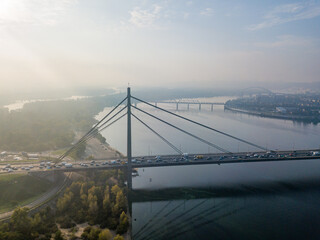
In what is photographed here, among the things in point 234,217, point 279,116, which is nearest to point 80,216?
point 234,217

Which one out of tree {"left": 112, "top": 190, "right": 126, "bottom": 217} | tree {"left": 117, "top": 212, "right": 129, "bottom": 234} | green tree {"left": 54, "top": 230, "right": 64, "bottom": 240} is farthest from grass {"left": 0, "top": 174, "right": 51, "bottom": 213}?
tree {"left": 117, "top": 212, "right": 129, "bottom": 234}

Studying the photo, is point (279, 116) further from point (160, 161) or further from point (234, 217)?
point (234, 217)

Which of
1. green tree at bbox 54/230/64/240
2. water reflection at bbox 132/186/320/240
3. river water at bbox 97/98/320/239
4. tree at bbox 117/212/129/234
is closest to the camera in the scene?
green tree at bbox 54/230/64/240

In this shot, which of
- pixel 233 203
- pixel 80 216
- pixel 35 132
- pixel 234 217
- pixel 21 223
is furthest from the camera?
pixel 35 132

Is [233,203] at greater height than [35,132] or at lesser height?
lesser

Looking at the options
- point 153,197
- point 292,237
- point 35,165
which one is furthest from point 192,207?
point 35,165

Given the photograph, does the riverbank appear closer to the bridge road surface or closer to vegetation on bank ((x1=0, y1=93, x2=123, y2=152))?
vegetation on bank ((x1=0, y1=93, x2=123, y2=152))

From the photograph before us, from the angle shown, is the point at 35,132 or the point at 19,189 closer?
the point at 19,189
